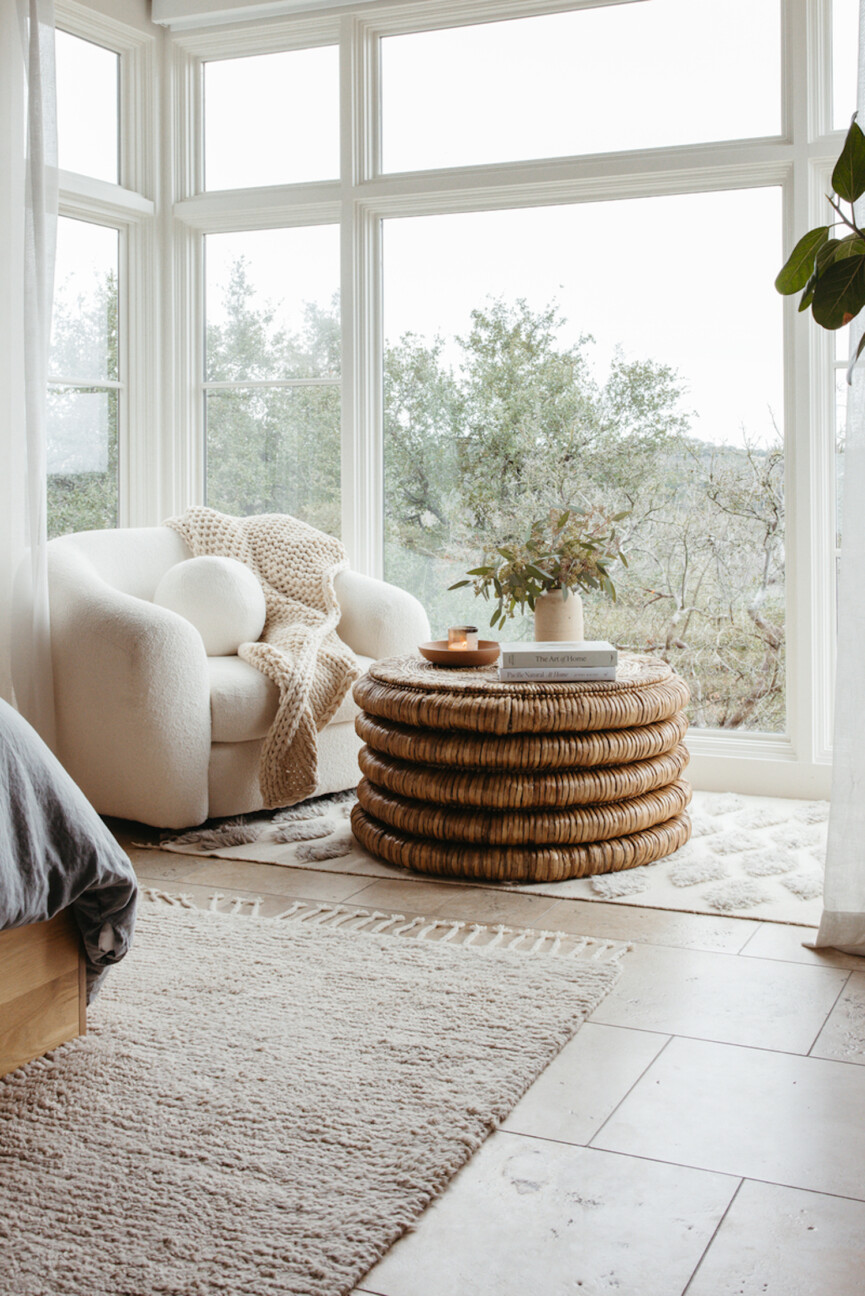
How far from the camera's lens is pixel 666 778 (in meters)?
2.94

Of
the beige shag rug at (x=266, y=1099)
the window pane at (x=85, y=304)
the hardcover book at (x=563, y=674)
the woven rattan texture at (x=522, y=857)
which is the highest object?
the window pane at (x=85, y=304)

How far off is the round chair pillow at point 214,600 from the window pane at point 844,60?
2.31m

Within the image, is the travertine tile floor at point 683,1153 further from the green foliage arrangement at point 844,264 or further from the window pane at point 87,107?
the window pane at point 87,107

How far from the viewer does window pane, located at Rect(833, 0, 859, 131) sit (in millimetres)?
3580

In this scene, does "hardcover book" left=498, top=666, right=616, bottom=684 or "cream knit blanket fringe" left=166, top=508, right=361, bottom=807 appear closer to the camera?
"hardcover book" left=498, top=666, right=616, bottom=684

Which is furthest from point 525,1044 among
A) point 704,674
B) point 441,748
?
point 704,674

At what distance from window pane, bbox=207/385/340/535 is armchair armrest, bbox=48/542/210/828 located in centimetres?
125

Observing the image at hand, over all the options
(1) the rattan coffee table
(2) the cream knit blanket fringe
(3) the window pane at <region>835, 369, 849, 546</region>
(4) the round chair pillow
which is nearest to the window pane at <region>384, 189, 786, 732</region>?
(3) the window pane at <region>835, 369, 849, 546</region>

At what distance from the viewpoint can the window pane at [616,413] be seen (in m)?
3.81

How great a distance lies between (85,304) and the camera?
4.24 metres

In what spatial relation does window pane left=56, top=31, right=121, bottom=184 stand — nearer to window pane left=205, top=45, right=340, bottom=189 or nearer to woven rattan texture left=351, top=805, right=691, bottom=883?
window pane left=205, top=45, right=340, bottom=189

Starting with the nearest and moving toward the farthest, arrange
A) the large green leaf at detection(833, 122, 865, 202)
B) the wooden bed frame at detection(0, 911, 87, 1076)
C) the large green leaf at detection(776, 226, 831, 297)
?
1. the wooden bed frame at detection(0, 911, 87, 1076)
2. the large green leaf at detection(833, 122, 865, 202)
3. the large green leaf at detection(776, 226, 831, 297)

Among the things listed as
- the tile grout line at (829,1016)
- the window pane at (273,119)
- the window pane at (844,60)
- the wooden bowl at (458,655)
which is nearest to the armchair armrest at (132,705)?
the wooden bowl at (458,655)

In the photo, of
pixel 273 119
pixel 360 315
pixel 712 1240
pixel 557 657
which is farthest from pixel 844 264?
pixel 273 119
